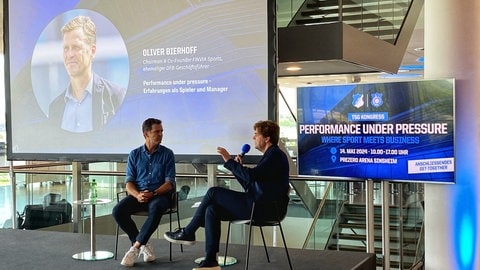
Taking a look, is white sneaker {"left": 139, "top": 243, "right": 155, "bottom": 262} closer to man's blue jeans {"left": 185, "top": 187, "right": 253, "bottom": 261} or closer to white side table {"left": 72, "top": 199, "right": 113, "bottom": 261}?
white side table {"left": 72, "top": 199, "right": 113, "bottom": 261}

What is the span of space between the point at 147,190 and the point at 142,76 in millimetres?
1445

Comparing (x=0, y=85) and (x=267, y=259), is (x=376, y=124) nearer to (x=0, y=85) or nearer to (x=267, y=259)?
(x=267, y=259)

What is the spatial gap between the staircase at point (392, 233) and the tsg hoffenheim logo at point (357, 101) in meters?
1.49

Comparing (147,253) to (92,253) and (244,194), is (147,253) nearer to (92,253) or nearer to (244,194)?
(92,253)

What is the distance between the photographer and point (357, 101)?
4520 millimetres

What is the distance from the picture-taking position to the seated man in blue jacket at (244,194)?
3.84 m

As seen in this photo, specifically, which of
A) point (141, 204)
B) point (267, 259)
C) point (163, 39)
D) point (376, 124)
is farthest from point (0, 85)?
point (376, 124)

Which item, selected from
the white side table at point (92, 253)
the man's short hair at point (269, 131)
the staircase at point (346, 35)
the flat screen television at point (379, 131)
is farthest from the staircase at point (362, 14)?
the white side table at point (92, 253)

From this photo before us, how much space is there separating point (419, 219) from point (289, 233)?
4.76 feet

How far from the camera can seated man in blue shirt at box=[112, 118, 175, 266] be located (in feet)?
14.0

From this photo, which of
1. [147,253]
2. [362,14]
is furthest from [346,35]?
[147,253]

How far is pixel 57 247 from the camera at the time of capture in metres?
5.05

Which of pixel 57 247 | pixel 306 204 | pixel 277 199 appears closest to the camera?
pixel 277 199

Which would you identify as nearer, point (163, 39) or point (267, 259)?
point (267, 259)
